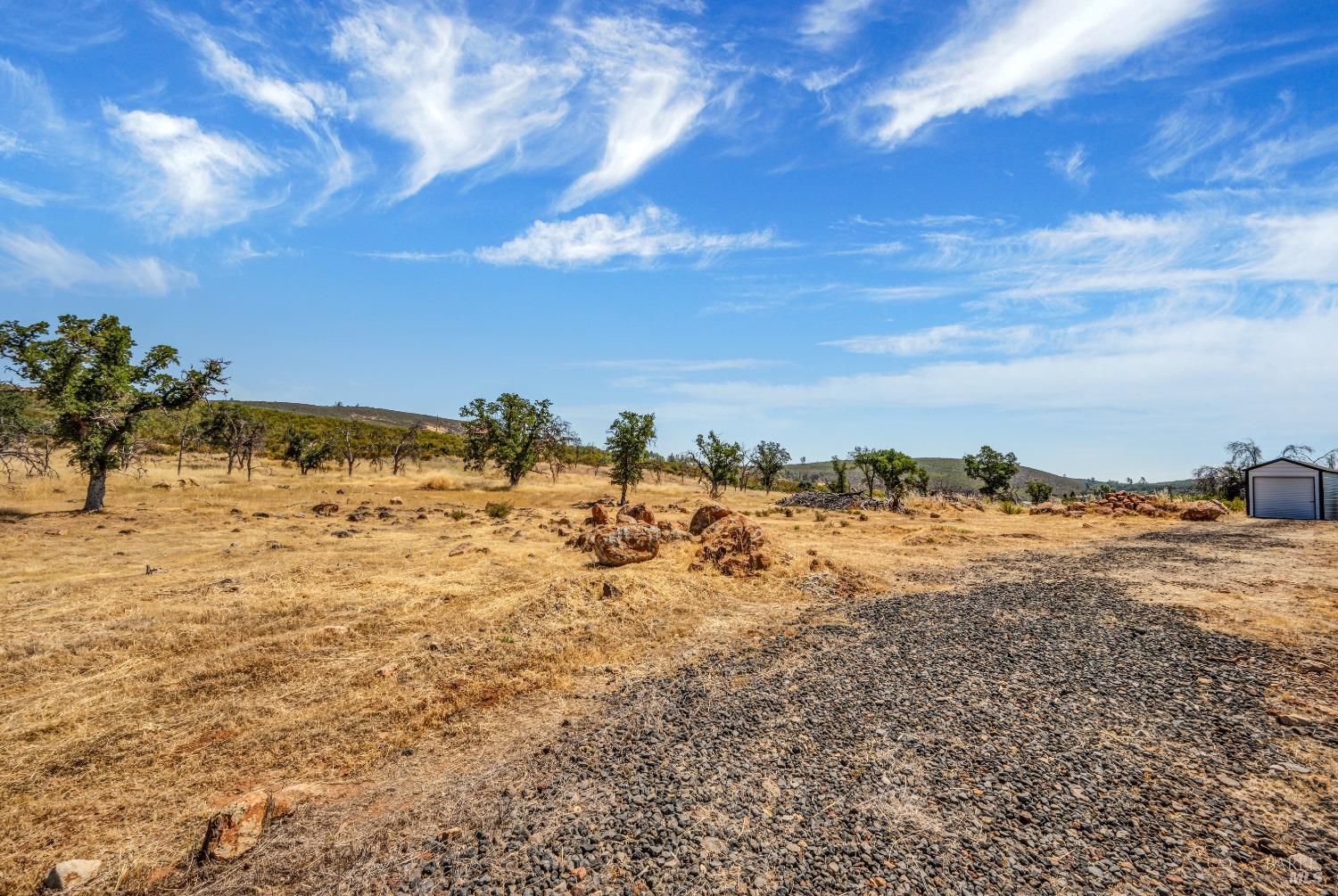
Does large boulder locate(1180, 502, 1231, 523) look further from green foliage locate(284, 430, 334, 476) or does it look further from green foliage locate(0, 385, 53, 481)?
green foliage locate(284, 430, 334, 476)

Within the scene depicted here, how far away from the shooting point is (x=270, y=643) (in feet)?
34.0

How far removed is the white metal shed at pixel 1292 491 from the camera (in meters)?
36.4

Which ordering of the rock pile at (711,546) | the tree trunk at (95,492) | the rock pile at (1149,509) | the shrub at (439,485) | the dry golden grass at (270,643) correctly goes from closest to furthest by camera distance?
the dry golden grass at (270,643) → the rock pile at (711,546) → the tree trunk at (95,492) → the rock pile at (1149,509) → the shrub at (439,485)

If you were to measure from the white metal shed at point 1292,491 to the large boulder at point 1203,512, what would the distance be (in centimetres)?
338

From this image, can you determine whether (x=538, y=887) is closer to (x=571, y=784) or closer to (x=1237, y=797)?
(x=571, y=784)

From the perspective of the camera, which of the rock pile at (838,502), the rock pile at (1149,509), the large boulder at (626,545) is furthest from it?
the rock pile at (838,502)

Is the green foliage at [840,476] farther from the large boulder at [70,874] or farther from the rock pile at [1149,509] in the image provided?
the large boulder at [70,874]

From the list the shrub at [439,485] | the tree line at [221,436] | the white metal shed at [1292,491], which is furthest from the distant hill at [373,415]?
the white metal shed at [1292,491]

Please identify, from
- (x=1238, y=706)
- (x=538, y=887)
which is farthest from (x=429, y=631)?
(x=1238, y=706)

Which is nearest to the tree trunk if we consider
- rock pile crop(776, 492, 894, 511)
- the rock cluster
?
the rock cluster

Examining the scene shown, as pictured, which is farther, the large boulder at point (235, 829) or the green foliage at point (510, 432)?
the green foliage at point (510, 432)

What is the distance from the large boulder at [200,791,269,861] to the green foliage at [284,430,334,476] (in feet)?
190

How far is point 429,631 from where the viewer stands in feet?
37.1

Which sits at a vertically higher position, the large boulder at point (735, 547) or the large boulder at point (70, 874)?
the large boulder at point (735, 547)
